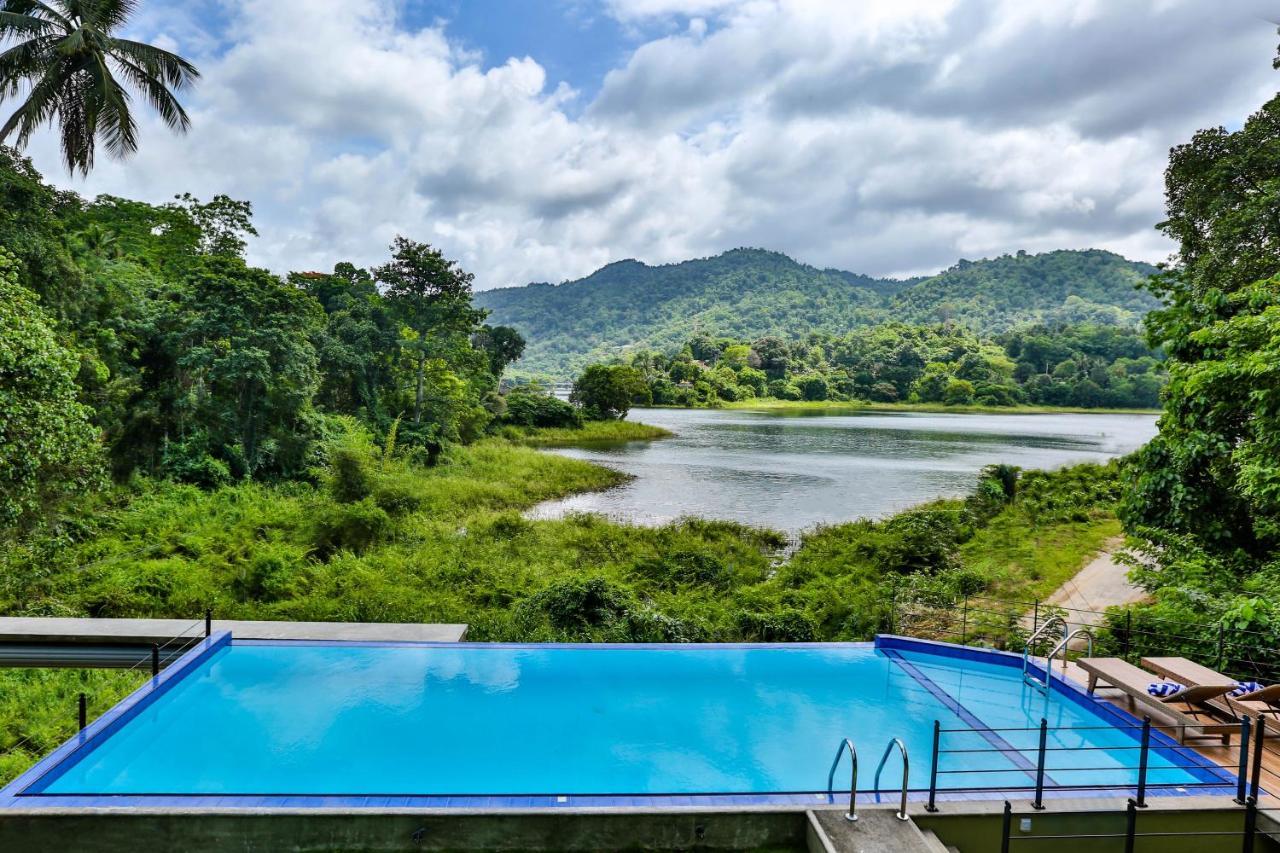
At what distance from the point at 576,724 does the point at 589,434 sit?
35900 millimetres

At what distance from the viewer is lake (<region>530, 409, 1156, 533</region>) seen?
21750 mm

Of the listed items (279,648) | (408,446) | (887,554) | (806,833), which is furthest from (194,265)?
(806,833)

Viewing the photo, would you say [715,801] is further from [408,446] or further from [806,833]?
[408,446]

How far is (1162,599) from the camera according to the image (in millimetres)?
9016

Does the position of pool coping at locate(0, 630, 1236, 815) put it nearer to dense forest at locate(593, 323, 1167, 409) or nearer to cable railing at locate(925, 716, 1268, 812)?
cable railing at locate(925, 716, 1268, 812)

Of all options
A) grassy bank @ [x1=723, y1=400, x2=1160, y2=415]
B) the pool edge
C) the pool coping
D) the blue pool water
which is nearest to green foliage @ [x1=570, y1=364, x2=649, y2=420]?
grassy bank @ [x1=723, y1=400, x2=1160, y2=415]

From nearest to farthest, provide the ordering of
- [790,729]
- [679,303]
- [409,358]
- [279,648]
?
[790,729] → [279,648] → [409,358] → [679,303]

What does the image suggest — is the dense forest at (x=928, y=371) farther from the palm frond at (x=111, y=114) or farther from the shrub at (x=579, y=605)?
the shrub at (x=579, y=605)

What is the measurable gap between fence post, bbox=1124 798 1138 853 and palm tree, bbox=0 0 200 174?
18.2 meters

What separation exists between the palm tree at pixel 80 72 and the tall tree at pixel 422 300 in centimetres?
1384

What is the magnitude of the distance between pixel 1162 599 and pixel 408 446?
2306 cm

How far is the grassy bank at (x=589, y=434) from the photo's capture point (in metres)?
37.9

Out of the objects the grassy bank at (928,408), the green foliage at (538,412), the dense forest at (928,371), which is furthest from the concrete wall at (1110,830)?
the grassy bank at (928,408)

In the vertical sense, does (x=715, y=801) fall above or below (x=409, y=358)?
below
